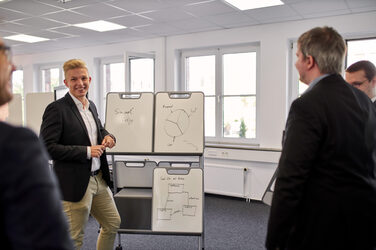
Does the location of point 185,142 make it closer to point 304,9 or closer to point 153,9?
point 153,9

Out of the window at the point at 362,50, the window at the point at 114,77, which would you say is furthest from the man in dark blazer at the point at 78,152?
the window at the point at 114,77

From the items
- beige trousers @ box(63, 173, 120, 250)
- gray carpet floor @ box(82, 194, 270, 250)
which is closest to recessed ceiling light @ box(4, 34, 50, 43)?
gray carpet floor @ box(82, 194, 270, 250)

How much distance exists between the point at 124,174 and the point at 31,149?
2.22m

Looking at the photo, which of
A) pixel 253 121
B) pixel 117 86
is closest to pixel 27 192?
pixel 253 121

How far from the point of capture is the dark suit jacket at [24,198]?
0.60m

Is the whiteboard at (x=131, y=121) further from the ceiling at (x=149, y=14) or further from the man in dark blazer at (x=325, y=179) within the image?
the man in dark blazer at (x=325, y=179)

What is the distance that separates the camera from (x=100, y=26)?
449 cm

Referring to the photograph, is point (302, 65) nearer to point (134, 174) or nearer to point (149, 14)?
point (134, 174)

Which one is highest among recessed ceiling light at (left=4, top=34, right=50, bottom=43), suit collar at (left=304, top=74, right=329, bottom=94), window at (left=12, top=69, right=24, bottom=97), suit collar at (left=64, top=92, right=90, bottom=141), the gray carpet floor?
recessed ceiling light at (left=4, top=34, right=50, bottom=43)

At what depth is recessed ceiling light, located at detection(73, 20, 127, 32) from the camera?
4320 mm

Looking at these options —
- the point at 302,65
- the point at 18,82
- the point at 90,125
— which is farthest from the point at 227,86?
the point at 18,82

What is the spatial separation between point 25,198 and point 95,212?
157 centimetres

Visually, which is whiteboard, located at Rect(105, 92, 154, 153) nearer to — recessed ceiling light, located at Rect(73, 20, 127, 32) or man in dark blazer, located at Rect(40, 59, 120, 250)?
man in dark blazer, located at Rect(40, 59, 120, 250)

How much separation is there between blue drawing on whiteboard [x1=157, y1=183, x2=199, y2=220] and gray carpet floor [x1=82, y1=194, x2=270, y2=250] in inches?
16.9
